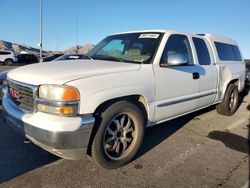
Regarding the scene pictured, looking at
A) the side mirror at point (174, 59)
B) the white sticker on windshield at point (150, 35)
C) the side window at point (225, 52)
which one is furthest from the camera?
the side window at point (225, 52)

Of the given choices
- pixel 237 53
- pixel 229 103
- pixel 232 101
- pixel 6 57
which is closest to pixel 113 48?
pixel 229 103

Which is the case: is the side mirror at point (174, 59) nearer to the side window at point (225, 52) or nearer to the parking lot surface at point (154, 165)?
the parking lot surface at point (154, 165)

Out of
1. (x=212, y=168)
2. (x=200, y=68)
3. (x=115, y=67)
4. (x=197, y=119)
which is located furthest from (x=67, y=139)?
(x=197, y=119)

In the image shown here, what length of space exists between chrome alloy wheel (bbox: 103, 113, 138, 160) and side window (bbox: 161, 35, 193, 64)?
3.73 ft

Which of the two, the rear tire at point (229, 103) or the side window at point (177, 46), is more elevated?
the side window at point (177, 46)

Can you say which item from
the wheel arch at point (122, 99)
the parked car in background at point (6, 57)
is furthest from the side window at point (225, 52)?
the parked car in background at point (6, 57)

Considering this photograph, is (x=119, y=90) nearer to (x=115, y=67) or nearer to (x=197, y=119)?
(x=115, y=67)

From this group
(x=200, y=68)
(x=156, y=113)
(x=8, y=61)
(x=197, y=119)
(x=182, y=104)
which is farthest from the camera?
(x=8, y=61)

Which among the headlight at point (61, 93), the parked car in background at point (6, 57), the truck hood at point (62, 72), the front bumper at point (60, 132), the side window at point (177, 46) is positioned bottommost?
the parked car in background at point (6, 57)

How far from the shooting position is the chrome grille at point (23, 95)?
10.3 feet

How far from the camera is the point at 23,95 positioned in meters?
3.33

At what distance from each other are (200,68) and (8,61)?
107 ft

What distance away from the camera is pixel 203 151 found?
4.25 m

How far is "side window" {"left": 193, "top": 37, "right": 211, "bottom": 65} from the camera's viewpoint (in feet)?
16.6
